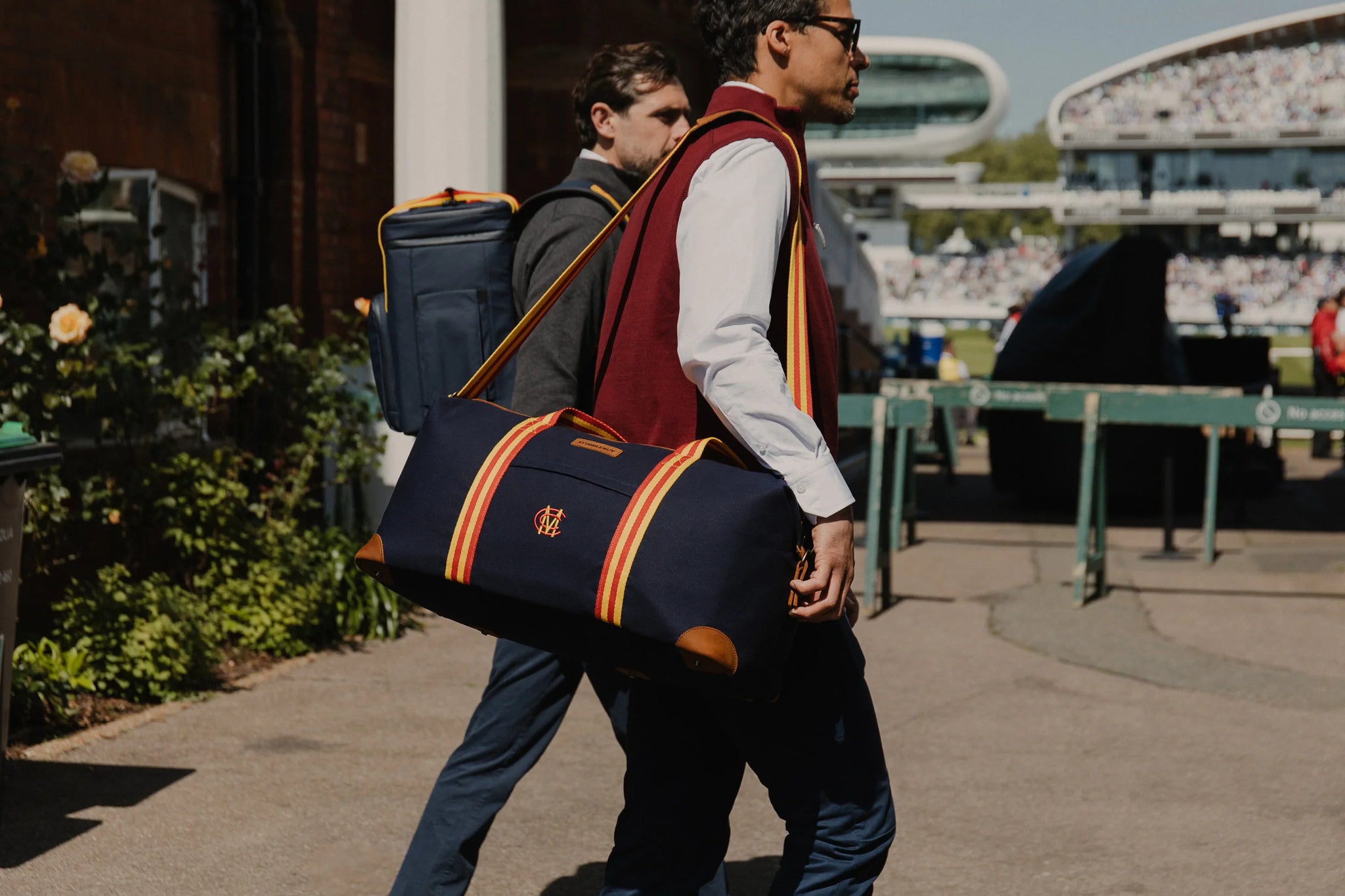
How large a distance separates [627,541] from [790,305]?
497mm

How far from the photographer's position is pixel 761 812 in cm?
463

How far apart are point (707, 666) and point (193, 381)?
453cm

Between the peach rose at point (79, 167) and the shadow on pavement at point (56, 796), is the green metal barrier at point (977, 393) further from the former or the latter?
the shadow on pavement at point (56, 796)

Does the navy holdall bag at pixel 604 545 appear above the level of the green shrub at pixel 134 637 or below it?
above

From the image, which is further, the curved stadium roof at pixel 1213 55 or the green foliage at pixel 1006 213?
the green foliage at pixel 1006 213

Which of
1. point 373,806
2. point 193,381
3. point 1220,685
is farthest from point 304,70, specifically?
point 1220,685

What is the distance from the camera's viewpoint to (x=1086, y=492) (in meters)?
8.38

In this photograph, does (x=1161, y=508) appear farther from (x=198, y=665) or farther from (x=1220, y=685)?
(x=198, y=665)

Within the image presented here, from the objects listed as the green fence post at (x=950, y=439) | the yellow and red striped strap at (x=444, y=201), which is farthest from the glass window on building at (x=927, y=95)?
the yellow and red striped strap at (x=444, y=201)

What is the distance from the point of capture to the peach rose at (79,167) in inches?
232

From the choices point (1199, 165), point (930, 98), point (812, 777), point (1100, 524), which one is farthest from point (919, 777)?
point (930, 98)

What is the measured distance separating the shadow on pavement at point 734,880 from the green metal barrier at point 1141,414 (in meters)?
4.56

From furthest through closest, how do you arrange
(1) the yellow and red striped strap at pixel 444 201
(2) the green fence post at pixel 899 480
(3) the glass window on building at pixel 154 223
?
(2) the green fence post at pixel 899 480, (3) the glass window on building at pixel 154 223, (1) the yellow and red striped strap at pixel 444 201

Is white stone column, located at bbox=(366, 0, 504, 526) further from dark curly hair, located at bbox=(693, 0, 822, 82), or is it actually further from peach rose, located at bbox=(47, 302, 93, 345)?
dark curly hair, located at bbox=(693, 0, 822, 82)
